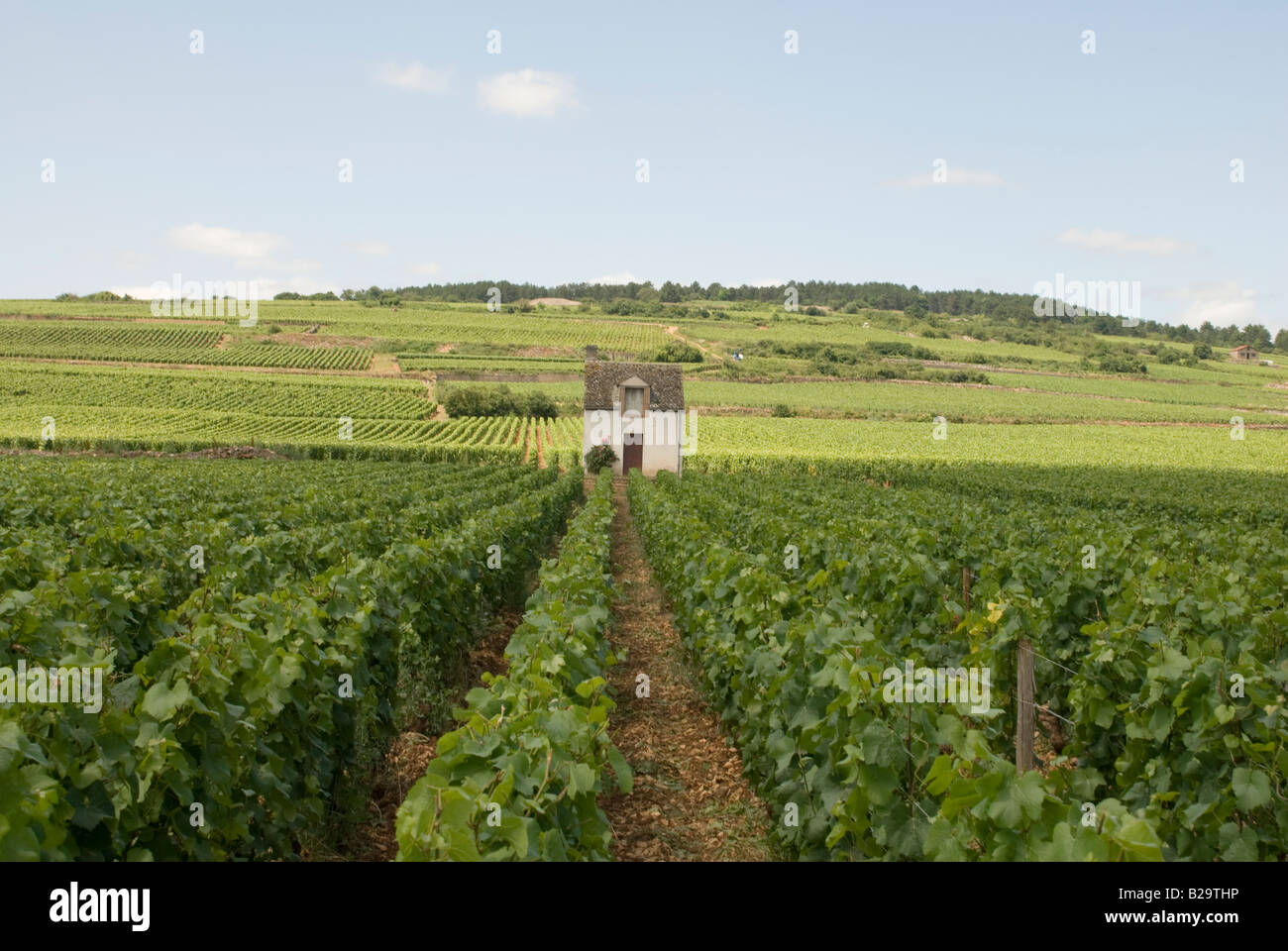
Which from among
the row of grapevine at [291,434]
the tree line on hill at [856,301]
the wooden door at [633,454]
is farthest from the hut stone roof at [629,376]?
the tree line on hill at [856,301]

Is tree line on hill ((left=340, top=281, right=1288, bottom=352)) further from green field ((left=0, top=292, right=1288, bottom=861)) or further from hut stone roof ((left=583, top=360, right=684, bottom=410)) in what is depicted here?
green field ((left=0, top=292, right=1288, bottom=861))

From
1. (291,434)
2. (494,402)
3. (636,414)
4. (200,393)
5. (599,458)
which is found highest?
(200,393)

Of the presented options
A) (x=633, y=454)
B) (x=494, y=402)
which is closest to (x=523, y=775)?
(x=633, y=454)

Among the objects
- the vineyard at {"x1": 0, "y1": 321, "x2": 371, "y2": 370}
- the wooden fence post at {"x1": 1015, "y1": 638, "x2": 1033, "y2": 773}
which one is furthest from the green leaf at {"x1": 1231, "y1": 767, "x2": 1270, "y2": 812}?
the vineyard at {"x1": 0, "y1": 321, "x2": 371, "y2": 370}

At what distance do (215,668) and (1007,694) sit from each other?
555cm

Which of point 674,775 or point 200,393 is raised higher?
point 200,393

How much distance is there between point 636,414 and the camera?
44406 millimetres

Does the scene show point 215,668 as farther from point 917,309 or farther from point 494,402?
point 917,309

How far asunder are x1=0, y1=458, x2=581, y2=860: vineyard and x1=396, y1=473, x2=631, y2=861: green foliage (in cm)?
101

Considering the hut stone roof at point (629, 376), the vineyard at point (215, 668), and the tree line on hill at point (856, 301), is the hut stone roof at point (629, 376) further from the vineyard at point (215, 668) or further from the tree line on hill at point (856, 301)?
the tree line on hill at point (856, 301)

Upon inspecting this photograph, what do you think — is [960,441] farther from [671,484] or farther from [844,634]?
[844,634]

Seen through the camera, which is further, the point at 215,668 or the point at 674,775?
the point at 674,775

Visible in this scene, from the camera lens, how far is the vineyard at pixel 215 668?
11.8 feet
